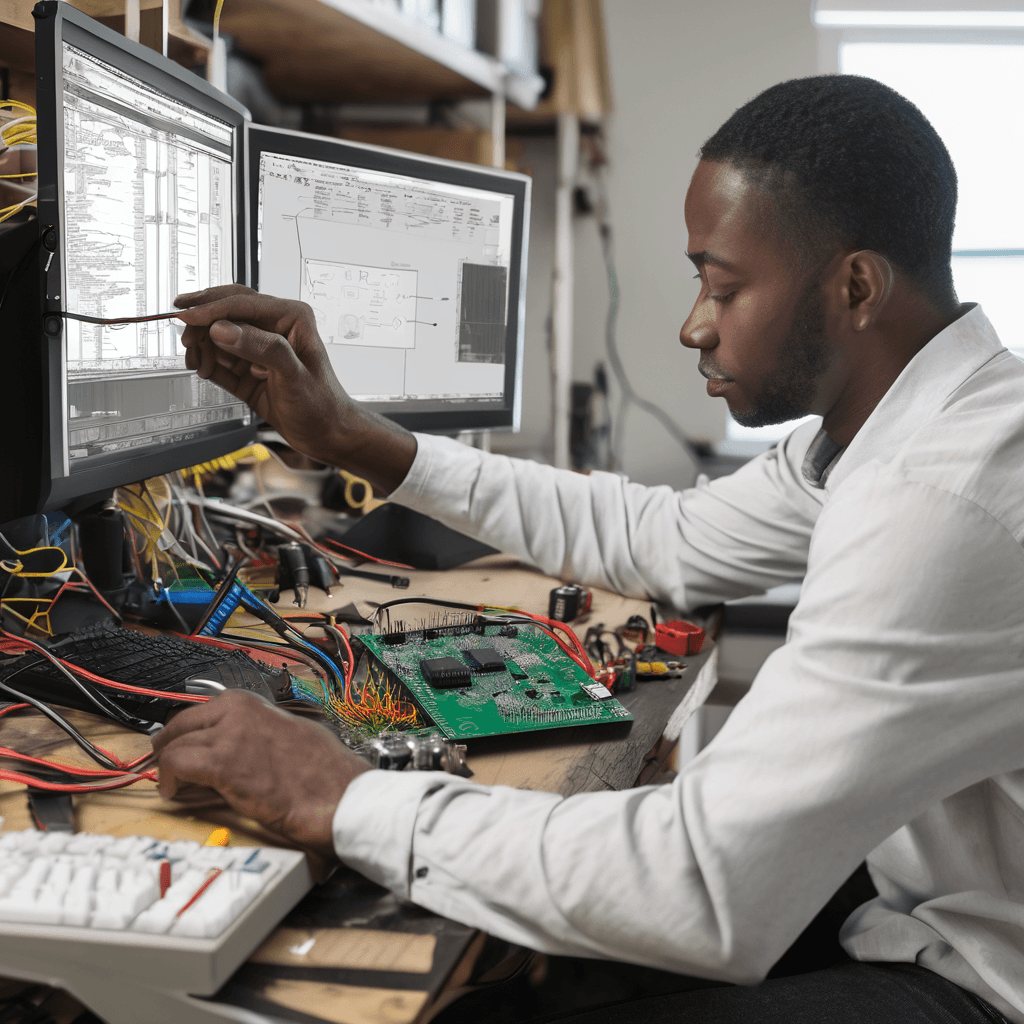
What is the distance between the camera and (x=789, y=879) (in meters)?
0.56

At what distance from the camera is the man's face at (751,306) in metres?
0.76

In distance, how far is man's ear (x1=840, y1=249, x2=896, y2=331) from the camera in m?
0.74

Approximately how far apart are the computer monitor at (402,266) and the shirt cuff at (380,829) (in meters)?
0.82

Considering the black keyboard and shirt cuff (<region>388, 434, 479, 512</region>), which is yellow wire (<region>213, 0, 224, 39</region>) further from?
the black keyboard

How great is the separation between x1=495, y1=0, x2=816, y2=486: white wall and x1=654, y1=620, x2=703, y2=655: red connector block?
1580 mm

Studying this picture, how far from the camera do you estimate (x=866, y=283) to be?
2.46 ft

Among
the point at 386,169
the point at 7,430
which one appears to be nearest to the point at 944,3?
the point at 386,169

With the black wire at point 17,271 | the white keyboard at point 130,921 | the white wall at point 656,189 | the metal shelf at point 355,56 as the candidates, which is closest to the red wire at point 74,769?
the white keyboard at point 130,921

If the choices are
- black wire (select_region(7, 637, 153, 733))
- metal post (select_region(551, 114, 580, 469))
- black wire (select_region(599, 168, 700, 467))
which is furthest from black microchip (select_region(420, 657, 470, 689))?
black wire (select_region(599, 168, 700, 467))

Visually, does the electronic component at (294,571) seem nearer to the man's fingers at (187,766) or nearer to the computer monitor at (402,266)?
the computer monitor at (402,266)

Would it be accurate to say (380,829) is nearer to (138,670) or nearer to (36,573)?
(138,670)

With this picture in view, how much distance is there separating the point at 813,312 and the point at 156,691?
0.60 metres

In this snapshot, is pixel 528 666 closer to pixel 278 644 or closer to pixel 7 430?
pixel 278 644

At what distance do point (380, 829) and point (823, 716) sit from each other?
27cm
